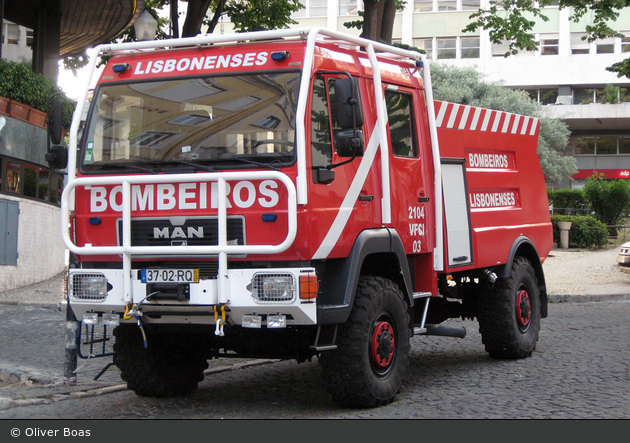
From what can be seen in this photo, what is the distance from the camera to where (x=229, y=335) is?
249 inches

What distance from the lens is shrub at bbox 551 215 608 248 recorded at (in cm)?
2634

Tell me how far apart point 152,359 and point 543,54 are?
5064 centimetres

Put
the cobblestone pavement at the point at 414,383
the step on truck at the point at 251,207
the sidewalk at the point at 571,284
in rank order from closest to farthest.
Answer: the step on truck at the point at 251,207 < the cobblestone pavement at the point at 414,383 < the sidewalk at the point at 571,284

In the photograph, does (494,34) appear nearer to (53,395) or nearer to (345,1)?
(53,395)

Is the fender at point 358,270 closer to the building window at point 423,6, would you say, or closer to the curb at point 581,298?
the curb at point 581,298

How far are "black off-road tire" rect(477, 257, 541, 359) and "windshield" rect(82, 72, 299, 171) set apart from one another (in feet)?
12.0

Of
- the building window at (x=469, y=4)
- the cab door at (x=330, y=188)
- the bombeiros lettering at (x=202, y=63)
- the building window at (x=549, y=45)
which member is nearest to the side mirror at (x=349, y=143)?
the cab door at (x=330, y=188)

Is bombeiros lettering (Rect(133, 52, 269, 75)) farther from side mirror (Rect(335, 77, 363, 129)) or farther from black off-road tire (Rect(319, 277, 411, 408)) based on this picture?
black off-road tire (Rect(319, 277, 411, 408))

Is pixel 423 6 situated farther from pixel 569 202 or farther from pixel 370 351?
pixel 370 351

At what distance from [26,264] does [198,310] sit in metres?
11.6

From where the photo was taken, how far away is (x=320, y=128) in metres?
6.19

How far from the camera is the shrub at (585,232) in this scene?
26.3 m

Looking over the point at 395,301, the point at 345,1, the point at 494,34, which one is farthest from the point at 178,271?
the point at 345,1

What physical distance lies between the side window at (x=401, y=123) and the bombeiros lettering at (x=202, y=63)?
129 centimetres
